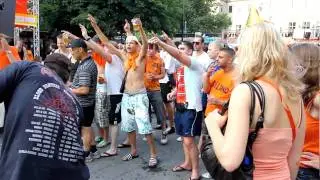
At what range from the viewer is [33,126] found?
6.84ft

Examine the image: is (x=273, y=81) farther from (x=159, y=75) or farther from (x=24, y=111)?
(x=159, y=75)

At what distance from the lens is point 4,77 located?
206 centimetres

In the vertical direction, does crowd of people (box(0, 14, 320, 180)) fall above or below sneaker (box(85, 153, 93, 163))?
above

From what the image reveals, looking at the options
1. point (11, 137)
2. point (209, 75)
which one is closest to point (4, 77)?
point (11, 137)

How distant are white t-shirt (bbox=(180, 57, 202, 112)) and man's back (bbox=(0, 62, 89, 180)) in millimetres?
3025

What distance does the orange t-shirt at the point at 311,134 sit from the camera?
2518 millimetres

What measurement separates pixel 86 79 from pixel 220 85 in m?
1.81

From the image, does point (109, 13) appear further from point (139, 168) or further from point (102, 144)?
point (139, 168)

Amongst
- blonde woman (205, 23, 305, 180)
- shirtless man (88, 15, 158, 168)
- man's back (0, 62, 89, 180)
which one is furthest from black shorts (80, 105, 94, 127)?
blonde woman (205, 23, 305, 180)

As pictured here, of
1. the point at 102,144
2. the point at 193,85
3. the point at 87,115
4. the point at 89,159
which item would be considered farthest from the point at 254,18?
the point at 102,144

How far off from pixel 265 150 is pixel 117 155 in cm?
440

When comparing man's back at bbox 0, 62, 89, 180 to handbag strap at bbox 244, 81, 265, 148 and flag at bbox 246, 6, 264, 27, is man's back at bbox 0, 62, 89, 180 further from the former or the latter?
flag at bbox 246, 6, 264, 27

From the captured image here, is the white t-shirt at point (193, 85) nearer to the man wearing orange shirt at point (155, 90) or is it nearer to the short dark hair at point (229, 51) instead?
the short dark hair at point (229, 51)

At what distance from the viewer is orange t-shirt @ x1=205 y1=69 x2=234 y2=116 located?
4.71m
